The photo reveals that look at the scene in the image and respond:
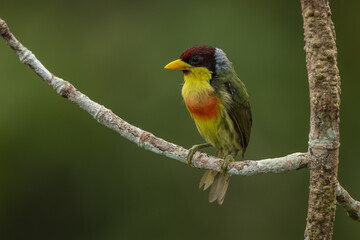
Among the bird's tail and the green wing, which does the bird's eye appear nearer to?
the green wing

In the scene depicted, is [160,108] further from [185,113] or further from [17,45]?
[17,45]

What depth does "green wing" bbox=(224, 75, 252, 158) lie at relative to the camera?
3.04 m

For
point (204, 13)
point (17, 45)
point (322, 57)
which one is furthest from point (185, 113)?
point (322, 57)

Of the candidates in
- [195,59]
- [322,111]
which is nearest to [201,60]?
[195,59]

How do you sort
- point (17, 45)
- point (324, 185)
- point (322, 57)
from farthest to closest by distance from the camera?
point (17, 45) → point (324, 185) → point (322, 57)

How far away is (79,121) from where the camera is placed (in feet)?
16.7

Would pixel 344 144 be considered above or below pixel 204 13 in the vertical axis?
below

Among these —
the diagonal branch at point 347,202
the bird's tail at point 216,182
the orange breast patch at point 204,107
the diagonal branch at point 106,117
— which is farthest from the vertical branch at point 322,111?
the bird's tail at point 216,182

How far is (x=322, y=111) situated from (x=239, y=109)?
0.99 m

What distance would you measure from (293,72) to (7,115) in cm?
252

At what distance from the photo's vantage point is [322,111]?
210 centimetres

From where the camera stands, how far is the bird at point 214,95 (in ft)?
9.81

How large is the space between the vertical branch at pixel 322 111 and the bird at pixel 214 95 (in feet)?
2.45

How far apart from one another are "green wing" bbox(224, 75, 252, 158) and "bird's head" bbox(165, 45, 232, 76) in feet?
0.32
